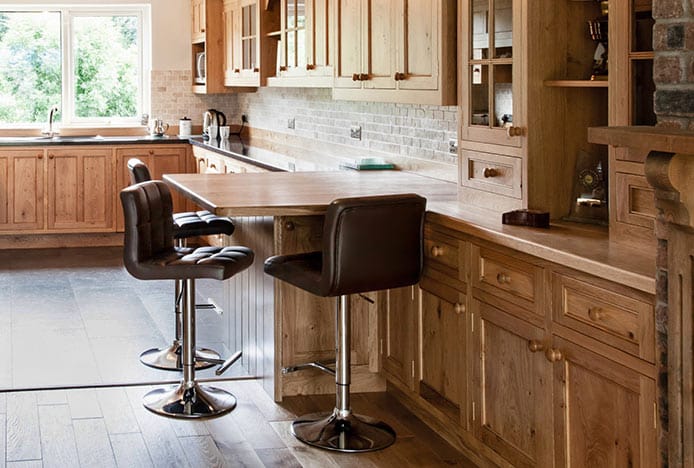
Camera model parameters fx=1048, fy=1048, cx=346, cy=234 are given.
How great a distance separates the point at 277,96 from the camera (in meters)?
8.81

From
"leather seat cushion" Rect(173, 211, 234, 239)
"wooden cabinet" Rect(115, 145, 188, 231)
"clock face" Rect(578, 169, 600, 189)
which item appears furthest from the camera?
"wooden cabinet" Rect(115, 145, 188, 231)

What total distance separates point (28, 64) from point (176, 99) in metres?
1.39

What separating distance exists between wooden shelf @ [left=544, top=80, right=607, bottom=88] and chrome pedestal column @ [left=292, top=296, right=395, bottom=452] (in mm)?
1162

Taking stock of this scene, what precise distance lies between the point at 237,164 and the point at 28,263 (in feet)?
6.75

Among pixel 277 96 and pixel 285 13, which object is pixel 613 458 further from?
pixel 277 96

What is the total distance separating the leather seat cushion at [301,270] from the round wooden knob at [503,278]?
689 millimetres

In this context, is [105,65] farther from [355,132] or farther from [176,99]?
[355,132]

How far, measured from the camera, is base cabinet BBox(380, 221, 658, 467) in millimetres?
2854

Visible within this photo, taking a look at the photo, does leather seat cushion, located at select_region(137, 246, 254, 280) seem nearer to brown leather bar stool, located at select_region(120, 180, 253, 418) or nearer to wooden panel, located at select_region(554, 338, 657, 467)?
brown leather bar stool, located at select_region(120, 180, 253, 418)

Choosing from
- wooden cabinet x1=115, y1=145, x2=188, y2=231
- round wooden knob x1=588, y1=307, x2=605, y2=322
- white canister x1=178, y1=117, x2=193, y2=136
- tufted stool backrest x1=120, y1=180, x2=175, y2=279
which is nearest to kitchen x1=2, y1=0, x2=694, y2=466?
round wooden knob x1=588, y1=307, x2=605, y2=322

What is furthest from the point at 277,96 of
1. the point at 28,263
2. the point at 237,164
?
the point at 28,263

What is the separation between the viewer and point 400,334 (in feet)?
15.0

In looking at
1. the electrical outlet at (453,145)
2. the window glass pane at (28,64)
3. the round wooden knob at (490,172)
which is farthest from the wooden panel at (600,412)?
the window glass pane at (28,64)

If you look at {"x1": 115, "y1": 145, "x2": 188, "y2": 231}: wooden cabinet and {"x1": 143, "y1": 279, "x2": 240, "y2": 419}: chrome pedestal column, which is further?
{"x1": 115, "y1": 145, "x2": 188, "y2": 231}: wooden cabinet
